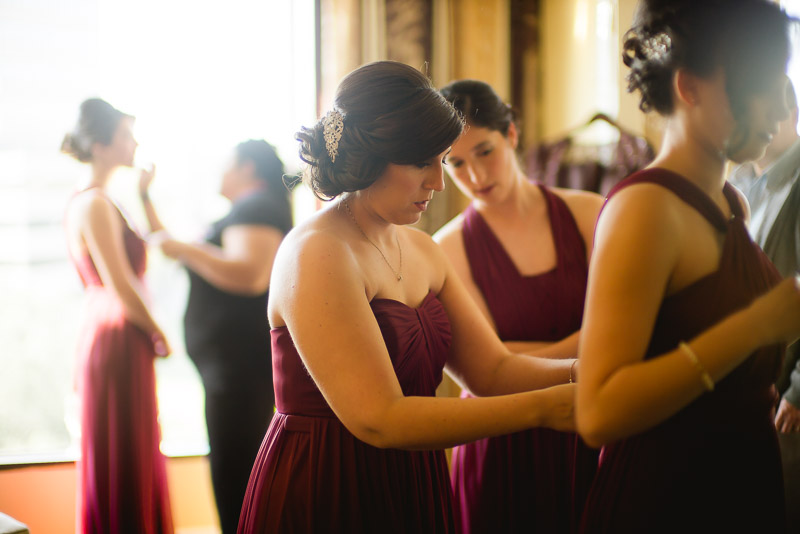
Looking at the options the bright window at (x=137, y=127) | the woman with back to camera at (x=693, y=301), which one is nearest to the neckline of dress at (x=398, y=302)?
the woman with back to camera at (x=693, y=301)

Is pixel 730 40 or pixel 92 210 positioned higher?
pixel 730 40

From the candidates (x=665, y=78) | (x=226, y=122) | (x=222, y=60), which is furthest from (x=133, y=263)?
(x=665, y=78)

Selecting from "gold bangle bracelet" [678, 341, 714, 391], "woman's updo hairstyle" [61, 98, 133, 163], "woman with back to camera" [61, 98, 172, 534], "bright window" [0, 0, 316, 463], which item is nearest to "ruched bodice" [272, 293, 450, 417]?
"gold bangle bracelet" [678, 341, 714, 391]

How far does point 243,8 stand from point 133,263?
5.16 ft

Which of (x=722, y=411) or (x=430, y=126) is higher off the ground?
(x=430, y=126)

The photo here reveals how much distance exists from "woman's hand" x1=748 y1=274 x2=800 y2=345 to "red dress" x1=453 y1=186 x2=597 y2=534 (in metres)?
0.79

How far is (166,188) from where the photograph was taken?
11.1 feet

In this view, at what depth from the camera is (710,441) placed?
3.02 feet

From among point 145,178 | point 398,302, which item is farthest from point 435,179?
point 145,178

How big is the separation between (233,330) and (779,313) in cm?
214

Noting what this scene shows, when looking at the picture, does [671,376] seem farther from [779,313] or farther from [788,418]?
[788,418]

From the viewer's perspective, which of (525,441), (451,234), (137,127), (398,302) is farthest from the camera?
(137,127)

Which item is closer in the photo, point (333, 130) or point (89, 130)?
point (333, 130)

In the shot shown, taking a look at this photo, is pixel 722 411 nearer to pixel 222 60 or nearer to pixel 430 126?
pixel 430 126
